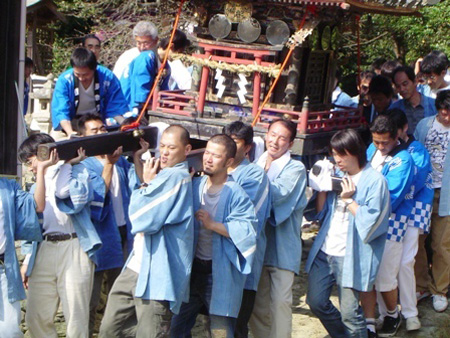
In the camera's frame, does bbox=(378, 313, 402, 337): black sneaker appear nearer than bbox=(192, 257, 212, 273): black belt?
No

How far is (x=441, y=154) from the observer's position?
7.23 metres

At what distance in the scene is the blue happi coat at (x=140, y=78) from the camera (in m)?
8.15

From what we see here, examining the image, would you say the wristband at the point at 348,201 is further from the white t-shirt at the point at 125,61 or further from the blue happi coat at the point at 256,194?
the white t-shirt at the point at 125,61

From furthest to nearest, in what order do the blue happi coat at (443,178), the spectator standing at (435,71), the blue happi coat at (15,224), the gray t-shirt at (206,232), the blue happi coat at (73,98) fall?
the spectator standing at (435,71)
the blue happi coat at (443,178)
the blue happi coat at (73,98)
the gray t-shirt at (206,232)
the blue happi coat at (15,224)

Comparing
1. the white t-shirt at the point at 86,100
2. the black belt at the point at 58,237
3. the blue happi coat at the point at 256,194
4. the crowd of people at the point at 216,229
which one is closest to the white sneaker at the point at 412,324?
the crowd of people at the point at 216,229

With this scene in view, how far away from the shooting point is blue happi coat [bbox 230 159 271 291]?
563cm

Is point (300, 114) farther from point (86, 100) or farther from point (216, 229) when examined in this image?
point (216, 229)

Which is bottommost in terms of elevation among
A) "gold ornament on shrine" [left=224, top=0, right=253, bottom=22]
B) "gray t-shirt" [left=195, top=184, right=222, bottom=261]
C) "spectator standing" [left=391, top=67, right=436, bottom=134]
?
"gray t-shirt" [left=195, top=184, right=222, bottom=261]

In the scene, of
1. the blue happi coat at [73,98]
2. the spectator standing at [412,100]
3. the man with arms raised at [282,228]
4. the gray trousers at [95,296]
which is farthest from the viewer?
the spectator standing at [412,100]

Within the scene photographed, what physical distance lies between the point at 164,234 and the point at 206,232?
420 millimetres

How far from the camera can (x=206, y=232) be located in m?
5.47

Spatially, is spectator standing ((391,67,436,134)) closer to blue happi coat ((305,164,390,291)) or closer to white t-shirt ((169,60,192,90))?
blue happi coat ((305,164,390,291))

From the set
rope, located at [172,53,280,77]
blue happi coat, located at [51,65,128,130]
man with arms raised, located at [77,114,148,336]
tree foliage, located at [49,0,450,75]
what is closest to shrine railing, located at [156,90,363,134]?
rope, located at [172,53,280,77]

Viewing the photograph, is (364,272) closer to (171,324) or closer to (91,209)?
(171,324)
